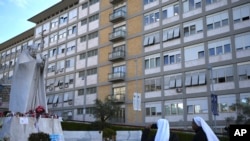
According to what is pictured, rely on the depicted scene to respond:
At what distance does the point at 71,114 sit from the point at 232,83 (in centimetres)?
2821

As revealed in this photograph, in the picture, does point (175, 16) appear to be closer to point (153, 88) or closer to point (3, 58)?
point (153, 88)

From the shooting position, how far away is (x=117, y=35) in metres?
47.7

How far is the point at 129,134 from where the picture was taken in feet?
83.5

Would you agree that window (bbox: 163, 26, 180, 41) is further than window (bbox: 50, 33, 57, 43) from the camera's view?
No

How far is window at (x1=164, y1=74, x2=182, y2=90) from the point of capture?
38969mm

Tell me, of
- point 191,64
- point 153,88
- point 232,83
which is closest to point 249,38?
point 232,83

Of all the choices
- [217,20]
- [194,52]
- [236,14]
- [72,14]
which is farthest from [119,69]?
[236,14]

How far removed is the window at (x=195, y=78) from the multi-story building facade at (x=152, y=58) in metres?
0.11

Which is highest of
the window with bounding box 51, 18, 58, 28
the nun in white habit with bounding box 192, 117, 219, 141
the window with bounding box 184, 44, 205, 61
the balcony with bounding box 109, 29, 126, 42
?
the window with bounding box 51, 18, 58, 28

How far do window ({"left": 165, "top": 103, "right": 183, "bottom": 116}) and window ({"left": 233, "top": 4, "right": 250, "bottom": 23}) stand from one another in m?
11.0

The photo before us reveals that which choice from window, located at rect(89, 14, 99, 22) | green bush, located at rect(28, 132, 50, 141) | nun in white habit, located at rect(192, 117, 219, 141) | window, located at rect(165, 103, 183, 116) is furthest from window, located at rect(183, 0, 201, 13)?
nun in white habit, located at rect(192, 117, 219, 141)

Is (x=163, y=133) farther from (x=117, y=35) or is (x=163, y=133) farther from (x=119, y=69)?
(x=117, y=35)

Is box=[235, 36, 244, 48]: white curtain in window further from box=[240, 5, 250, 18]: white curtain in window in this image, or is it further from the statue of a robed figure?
the statue of a robed figure

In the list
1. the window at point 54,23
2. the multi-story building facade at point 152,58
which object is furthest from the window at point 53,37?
the window at point 54,23
